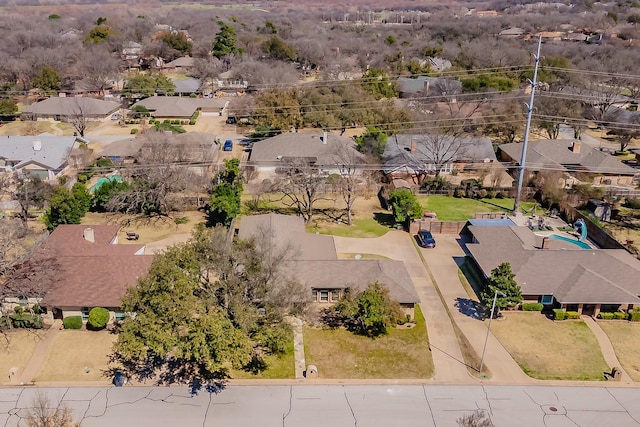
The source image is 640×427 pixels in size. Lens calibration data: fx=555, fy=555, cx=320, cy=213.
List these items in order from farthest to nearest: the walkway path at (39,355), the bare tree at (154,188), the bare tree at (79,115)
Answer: the bare tree at (79,115) → the bare tree at (154,188) → the walkway path at (39,355)

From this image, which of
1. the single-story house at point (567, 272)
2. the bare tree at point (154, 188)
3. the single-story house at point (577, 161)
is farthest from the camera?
the single-story house at point (577, 161)

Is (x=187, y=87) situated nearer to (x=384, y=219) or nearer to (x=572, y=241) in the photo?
(x=384, y=219)

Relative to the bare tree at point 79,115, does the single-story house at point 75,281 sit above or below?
→ below

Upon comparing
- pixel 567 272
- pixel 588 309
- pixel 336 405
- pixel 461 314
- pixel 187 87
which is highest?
pixel 187 87

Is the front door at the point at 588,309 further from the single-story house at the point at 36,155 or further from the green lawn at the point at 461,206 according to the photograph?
the single-story house at the point at 36,155

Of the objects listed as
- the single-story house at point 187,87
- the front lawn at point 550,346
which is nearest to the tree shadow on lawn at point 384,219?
the front lawn at point 550,346

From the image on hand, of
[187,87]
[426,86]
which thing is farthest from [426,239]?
[187,87]

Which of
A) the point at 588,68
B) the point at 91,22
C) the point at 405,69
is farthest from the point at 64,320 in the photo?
the point at 91,22

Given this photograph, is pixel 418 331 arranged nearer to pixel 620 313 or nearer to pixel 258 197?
pixel 620 313
